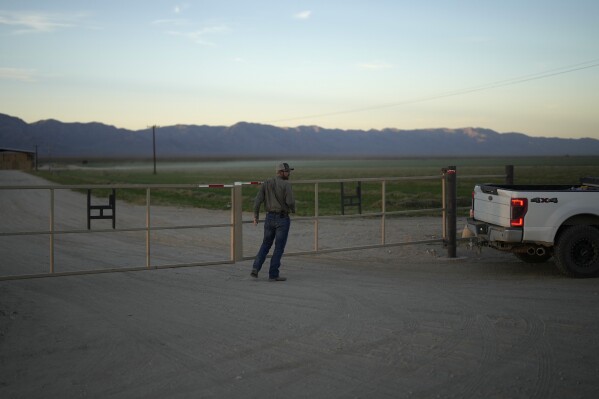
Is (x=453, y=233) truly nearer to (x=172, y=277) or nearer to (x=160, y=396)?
(x=172, y=277)

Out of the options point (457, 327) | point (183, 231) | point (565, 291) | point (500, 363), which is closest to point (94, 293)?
point (457, 327)

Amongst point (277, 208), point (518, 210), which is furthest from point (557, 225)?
point (277, 208)

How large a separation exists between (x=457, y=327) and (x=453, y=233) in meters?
6.07

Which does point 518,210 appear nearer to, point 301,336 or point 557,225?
point 557,225

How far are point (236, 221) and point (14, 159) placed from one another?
133458mm

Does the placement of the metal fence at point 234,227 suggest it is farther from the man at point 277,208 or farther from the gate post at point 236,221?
the man at point 277,208

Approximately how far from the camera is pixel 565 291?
9.74 meters

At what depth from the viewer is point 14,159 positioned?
13200 cm

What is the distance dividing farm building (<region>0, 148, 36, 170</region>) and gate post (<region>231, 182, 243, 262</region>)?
12741 centimetres

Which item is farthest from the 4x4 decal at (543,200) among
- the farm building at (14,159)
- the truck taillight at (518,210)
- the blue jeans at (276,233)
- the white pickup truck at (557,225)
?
the farm building at (14,159)

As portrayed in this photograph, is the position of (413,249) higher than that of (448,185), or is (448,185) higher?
(448,185)

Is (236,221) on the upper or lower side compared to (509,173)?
lower

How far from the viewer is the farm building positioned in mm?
127625

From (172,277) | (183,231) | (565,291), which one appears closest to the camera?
(565,291)
